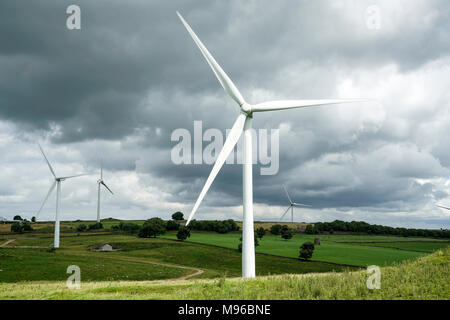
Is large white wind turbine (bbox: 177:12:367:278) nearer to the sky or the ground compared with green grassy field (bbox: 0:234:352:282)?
nearer to the sky

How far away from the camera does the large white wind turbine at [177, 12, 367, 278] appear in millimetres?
34562

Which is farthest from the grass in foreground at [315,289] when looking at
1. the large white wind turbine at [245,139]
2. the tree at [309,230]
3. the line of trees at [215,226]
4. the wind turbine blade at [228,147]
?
the tree at [309,230]

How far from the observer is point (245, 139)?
37.1 meters

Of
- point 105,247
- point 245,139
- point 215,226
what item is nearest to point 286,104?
point 245,139

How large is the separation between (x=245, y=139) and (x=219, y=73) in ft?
28.5

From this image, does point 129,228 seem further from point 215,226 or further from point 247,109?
point 247,109

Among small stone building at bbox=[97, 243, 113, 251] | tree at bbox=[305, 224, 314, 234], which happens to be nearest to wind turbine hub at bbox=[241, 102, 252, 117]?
small stone building at bbox=[97, 243, 113, 251]

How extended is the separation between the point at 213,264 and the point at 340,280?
74125 mm

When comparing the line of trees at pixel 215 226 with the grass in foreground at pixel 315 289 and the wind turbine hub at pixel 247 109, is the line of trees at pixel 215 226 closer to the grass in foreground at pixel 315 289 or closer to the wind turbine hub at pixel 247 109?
the wind turbine hub at pixel 247 109

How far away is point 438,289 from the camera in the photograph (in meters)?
20.3

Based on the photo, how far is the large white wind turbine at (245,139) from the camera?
34562mm

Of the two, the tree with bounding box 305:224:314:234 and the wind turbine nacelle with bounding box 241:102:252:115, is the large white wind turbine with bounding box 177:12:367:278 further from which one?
the tree with bounding box 305:224:314:234
